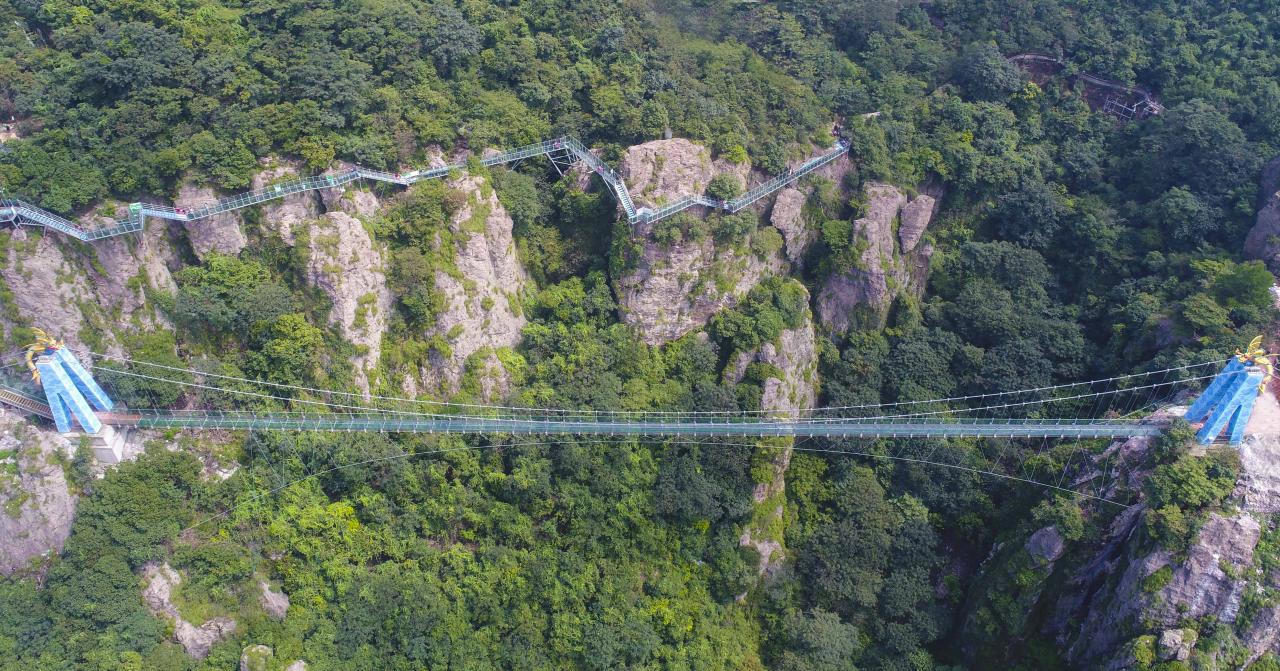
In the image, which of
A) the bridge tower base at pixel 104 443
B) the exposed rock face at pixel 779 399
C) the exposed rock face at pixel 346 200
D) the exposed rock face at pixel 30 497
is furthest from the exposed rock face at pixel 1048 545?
the exposed rock face at pixel 30 497

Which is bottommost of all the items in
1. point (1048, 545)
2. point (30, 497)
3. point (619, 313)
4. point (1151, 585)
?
point (1048, 545)

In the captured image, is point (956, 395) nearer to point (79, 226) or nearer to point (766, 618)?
point (766, 618)

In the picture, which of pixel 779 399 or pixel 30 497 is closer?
pixel 30 497

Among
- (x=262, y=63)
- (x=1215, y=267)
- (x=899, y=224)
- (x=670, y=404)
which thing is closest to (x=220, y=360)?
(x=262, y=63)

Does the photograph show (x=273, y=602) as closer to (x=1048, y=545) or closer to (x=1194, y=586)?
(x=1048, y=545)

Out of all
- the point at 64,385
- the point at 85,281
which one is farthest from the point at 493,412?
the point at 85,281

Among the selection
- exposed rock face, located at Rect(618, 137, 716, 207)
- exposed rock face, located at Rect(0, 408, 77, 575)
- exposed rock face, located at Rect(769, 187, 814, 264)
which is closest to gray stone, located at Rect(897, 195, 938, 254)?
exposed rock face, located at Rect(769, 187, 814, 264)

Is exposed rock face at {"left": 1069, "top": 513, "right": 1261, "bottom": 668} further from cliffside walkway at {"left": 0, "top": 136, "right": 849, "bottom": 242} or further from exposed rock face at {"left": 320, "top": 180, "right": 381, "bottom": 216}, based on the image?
exposed rock face at {"left": 320, "top": 180, "right": 381, "bottom": 216}
